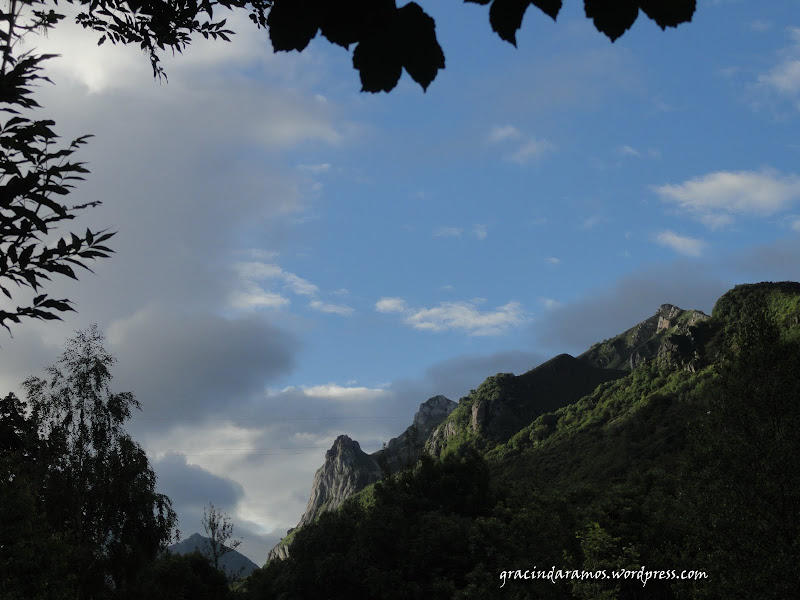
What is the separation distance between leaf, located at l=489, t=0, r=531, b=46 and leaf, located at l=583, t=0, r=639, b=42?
223 millimetres

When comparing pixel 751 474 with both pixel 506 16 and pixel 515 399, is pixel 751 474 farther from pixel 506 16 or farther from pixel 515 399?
pixel 515 399

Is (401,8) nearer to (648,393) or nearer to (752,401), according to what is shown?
(752,401)

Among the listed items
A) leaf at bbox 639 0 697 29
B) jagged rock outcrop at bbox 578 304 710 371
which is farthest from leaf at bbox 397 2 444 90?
jagged rock outcrop at bbox 578 304 710 371

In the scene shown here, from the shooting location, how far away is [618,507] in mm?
37094

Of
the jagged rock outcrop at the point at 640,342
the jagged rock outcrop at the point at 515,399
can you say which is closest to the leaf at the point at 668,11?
the jagged rock outcrop at the point at 515,399

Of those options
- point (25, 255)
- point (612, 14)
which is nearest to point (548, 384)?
point (25, 255)

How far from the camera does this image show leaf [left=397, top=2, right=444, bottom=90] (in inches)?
85.0

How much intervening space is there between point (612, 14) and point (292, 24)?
1040mm

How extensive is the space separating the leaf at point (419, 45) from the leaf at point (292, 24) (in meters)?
0.29

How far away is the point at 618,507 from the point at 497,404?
9405 centimetres

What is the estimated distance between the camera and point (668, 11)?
2.17 metres

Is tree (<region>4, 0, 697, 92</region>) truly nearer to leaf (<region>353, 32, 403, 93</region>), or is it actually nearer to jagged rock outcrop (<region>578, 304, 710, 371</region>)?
leaf (<region>353, 32, 403, 93</region>)

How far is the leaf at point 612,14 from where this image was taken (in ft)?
7.24

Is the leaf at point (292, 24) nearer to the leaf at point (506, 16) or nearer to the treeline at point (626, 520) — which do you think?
the leaf at point (506, 16)
